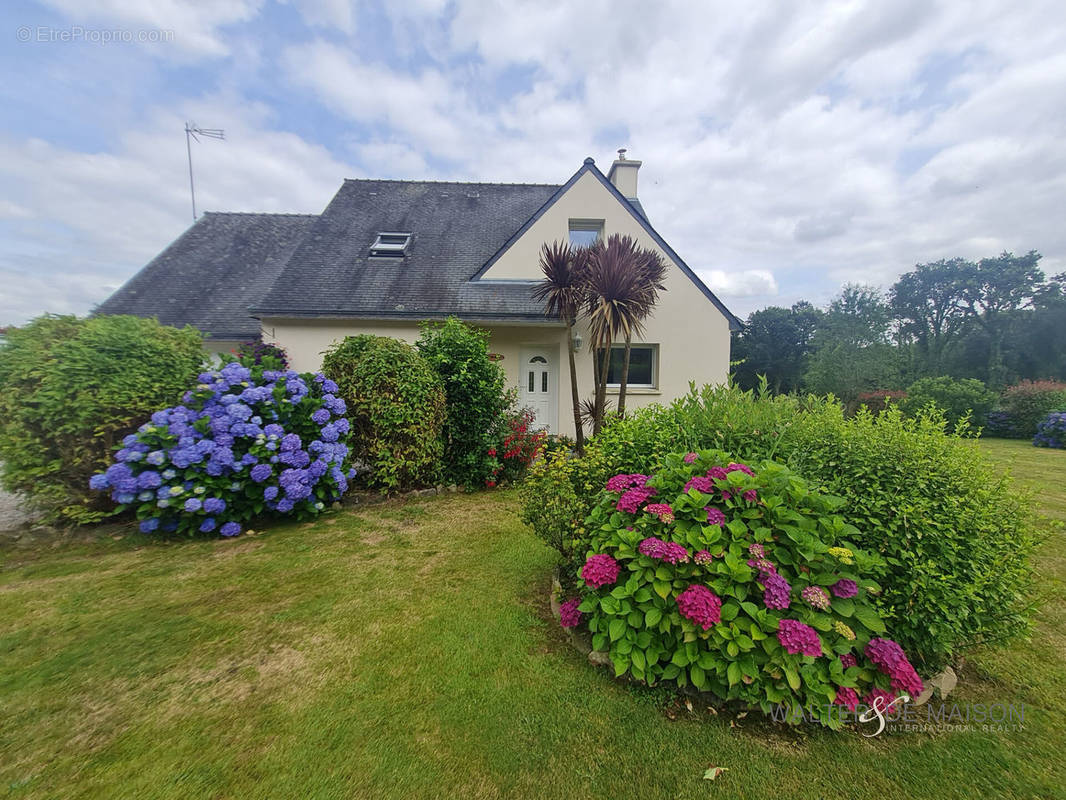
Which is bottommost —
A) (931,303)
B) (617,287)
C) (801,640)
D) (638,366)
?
(801,640)

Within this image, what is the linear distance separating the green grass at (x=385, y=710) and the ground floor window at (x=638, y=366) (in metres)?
6.58

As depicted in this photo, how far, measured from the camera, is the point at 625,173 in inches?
427

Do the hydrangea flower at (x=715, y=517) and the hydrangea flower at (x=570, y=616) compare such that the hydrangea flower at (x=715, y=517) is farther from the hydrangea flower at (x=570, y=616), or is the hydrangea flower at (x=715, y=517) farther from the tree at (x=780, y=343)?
the tree at (x=780, y=343)

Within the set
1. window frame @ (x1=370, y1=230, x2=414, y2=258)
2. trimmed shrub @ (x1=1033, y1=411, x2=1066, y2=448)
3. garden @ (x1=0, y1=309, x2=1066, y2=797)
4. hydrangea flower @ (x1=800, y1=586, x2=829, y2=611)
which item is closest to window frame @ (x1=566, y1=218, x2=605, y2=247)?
window frame @ (x1=370, y1=230, x2=414, y2=258)

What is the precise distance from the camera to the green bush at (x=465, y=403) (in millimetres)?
5902

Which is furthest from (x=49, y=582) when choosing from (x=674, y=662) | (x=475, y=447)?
(x=674, y=662)

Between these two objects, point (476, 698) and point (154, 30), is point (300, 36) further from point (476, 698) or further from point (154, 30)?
point (476, 698)

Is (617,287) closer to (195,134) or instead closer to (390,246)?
(390,246)

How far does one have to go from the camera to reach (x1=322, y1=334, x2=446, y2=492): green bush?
5.10 meters

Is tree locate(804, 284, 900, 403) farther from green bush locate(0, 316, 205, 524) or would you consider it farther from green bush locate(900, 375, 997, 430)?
green bush locate(0, 316, 205, 524)

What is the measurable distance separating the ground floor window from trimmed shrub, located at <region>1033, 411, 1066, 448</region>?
13.9 m

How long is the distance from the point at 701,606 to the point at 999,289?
47788 mm

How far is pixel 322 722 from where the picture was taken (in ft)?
6.05

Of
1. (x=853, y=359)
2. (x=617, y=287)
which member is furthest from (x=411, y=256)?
(x=853, y=359)
